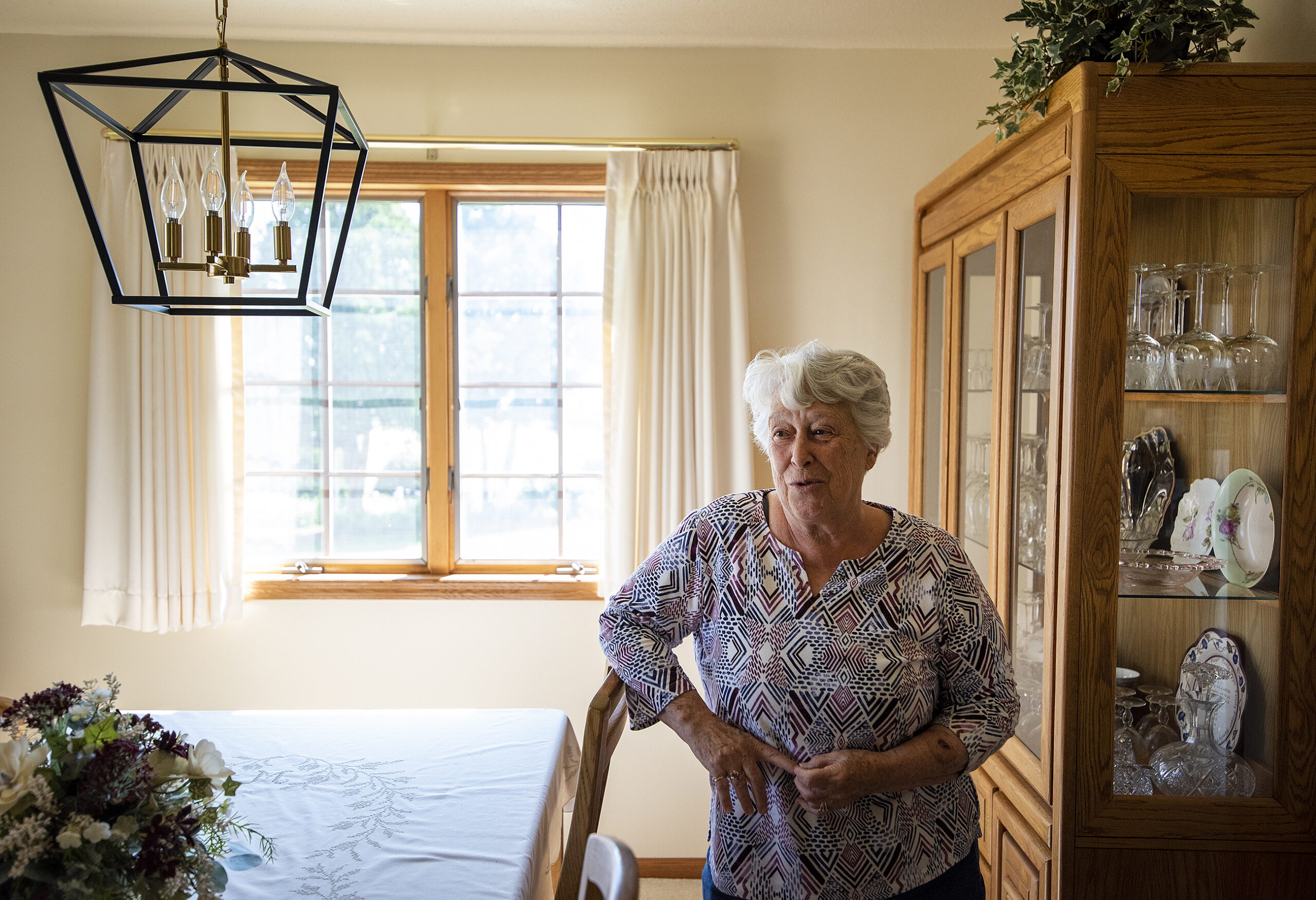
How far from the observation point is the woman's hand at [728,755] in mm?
1385

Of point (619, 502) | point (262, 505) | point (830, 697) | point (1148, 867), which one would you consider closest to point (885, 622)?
point (830, 697)

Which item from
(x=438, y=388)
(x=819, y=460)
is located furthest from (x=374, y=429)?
(x=819, y=460)

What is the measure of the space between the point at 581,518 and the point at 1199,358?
1.98m

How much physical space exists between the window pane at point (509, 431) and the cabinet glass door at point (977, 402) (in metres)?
1.40

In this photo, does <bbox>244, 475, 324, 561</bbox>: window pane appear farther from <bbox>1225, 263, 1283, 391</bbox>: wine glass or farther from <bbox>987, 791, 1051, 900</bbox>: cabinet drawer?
<bbox>1225, 263, 1283, 391</bbox>: wine glass

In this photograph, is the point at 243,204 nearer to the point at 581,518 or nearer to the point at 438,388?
Result: the point at 438,388

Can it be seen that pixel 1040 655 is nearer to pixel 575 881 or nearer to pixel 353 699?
pixel 575 881

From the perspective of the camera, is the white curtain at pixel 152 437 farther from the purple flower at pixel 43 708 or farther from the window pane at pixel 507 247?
the purple flower at pixel 43 708

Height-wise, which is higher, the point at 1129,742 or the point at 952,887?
the point at 1129,742

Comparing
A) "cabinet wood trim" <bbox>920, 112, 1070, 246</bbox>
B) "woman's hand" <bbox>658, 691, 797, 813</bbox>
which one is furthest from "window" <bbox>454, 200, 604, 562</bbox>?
"woman's hand" <bbox>658, 691, 797, 813</bbox>

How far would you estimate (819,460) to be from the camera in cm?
148

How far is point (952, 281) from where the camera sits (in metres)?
2.43

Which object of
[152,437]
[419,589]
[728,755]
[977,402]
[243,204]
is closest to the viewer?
[243,204]

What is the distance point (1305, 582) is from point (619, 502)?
181 cm
